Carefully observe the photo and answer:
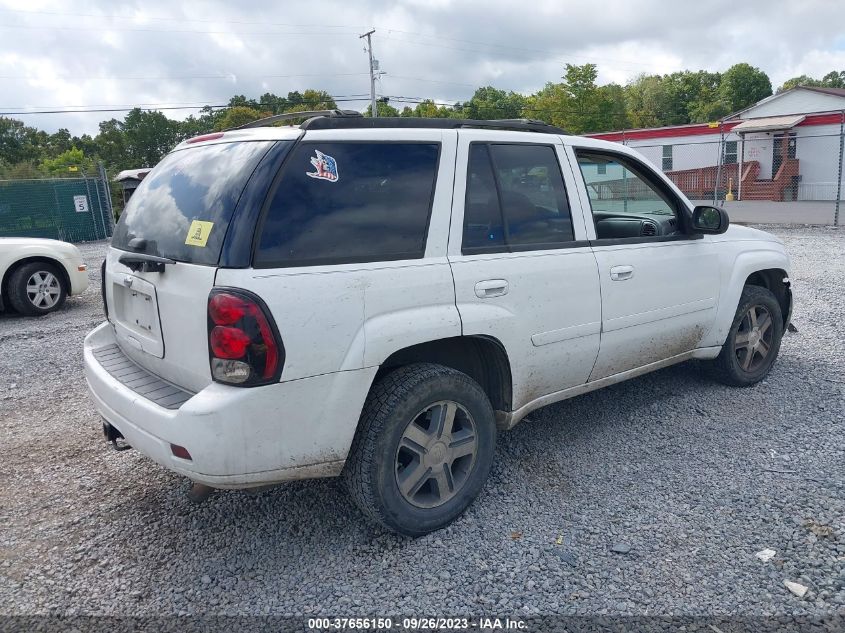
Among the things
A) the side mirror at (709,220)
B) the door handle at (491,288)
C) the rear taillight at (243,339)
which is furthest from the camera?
the side mirror at (709,220)

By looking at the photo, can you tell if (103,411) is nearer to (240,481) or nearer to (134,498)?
(134,498)

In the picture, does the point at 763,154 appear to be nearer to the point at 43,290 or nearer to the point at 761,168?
the point at 761,168

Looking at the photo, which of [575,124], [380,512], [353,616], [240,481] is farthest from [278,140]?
[575,124]

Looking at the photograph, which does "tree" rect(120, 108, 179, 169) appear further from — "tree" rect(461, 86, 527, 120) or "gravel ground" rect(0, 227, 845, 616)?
"gravel ground" rect(0, 227, 845, 616)

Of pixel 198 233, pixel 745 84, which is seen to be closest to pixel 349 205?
pixel 198 233

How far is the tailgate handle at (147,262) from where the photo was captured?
2844 mm

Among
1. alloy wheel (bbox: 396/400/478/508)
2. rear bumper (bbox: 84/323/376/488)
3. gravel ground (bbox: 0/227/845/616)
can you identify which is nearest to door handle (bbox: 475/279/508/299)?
alloy wheel (bbox: 396/400/478/508)

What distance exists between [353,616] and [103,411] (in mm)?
1602

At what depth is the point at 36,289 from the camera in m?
8.47

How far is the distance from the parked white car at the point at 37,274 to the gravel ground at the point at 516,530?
4263 mm

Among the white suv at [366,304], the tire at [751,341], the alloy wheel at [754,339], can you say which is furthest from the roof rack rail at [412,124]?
the alloy wheel at [754,339]

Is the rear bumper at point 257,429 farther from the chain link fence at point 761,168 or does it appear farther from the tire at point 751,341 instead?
the chain link fence at point 761,168

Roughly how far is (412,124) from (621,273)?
1511 mm

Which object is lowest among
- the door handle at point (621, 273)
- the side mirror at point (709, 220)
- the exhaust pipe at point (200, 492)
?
the exhaust pipe at point (200, 492)
